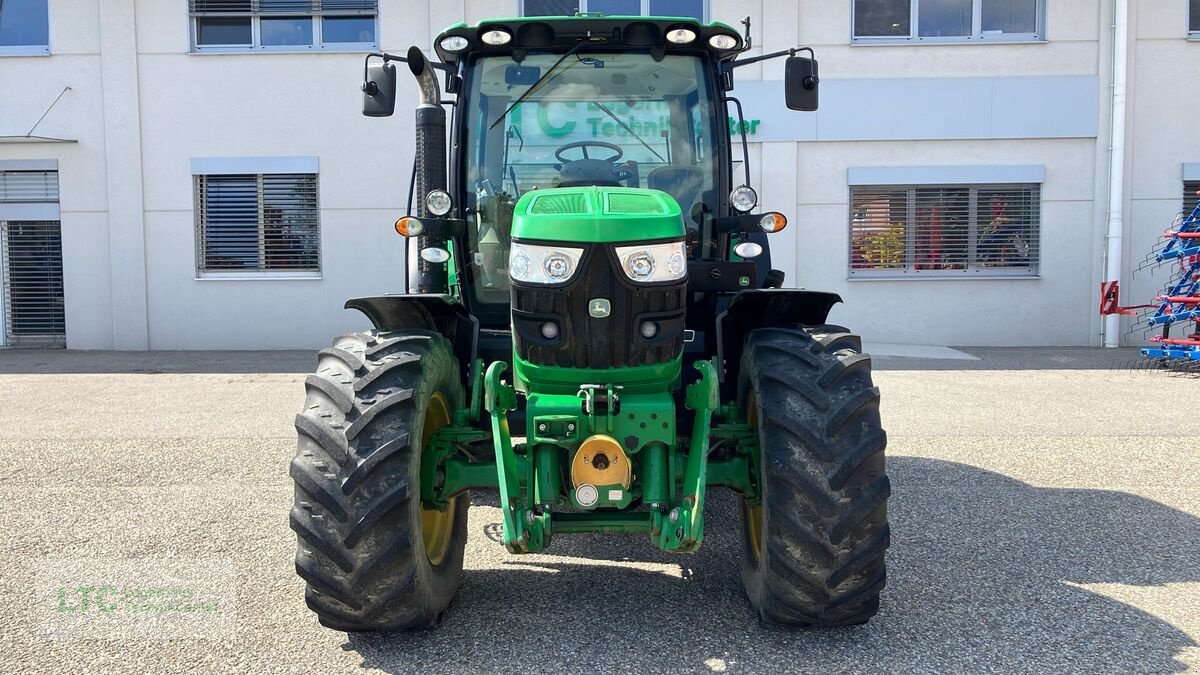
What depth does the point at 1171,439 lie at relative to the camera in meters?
6.98

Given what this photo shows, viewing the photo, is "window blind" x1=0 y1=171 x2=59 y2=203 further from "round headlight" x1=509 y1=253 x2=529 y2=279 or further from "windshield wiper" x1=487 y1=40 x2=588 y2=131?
"round headlight" x1=509 y1=253 x2=529 y2=279

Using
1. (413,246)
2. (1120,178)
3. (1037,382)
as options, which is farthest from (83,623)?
(1120,178)

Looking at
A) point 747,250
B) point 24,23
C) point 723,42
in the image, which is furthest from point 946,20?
point 24,23

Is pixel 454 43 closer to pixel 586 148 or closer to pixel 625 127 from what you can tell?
pixel 586 148

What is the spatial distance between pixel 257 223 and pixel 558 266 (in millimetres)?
11733

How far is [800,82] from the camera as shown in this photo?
4.62 m

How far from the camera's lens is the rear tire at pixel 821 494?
123 inches

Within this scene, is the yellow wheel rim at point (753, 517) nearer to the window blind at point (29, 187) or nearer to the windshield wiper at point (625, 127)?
the windshield wiper at point (625, 127)

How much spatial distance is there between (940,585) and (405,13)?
471 inches

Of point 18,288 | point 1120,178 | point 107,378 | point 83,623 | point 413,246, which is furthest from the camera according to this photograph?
point 18,288

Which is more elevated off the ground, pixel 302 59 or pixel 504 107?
pixel 302 59

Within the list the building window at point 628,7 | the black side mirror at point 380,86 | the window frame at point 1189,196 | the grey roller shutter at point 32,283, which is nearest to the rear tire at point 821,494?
the black side mirror at point 380,86

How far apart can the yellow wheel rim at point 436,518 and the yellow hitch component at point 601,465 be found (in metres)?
0.67

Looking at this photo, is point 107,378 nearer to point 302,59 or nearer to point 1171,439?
point 302,59
